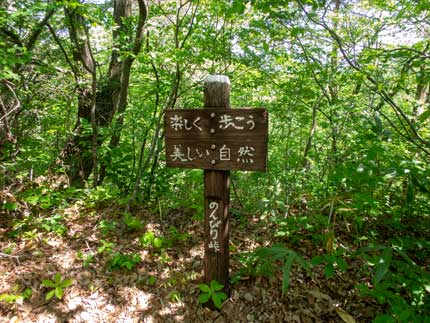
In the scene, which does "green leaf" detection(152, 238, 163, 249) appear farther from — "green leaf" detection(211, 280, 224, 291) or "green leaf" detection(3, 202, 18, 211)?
"green leaf" detection(3, 202, 18, 211)

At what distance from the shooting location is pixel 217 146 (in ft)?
7.23

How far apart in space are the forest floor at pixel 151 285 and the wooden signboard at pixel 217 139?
118 cm

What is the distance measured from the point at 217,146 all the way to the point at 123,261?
1713mm

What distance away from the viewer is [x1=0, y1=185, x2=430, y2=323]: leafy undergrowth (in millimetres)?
2350

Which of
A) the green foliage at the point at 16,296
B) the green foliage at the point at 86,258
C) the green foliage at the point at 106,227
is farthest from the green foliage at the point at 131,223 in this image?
the green foliage at the point at 16,296

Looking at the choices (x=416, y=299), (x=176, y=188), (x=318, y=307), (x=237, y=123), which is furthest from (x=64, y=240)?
(x=416, y=299)

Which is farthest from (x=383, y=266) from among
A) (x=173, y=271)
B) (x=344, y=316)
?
(x=173, y=271)

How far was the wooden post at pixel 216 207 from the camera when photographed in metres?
2.21

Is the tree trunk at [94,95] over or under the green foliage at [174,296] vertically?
over

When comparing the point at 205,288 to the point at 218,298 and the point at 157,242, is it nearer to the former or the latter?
the point at 218,298

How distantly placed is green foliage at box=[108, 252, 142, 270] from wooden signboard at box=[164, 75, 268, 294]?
0.90 m

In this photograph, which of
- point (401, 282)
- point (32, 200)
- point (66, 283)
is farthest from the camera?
point (32, 200)

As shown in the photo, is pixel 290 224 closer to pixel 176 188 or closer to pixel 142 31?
pixel 176 188

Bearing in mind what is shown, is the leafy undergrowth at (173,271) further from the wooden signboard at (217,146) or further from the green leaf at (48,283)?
the wooden signboard at (217,146)
